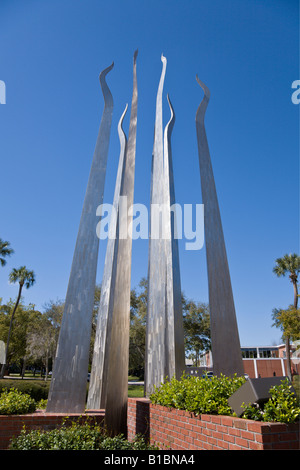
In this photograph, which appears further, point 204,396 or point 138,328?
point 138,328

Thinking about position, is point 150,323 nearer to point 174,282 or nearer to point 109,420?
point 174,282

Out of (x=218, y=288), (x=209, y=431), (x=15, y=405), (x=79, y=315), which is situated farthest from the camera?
(x=218, y=288)

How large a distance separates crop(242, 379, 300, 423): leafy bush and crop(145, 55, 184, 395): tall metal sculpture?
5.74m

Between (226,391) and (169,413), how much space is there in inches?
47.2

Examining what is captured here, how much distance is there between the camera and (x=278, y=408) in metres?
3.54

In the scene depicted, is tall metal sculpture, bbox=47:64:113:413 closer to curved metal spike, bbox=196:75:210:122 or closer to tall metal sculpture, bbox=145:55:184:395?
tall metal sculpture, bbox=145:55:184:395

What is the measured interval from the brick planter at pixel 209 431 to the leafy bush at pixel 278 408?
0.10m

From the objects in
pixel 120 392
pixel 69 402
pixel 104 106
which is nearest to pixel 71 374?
pixel 69 402

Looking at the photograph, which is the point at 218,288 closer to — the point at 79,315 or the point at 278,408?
the point at 79,315

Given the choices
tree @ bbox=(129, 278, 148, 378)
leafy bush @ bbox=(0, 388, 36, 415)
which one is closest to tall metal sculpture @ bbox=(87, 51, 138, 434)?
leafy bush @ bbox=(0, 388, 36, 415)

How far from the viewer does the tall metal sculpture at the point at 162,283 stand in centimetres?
960

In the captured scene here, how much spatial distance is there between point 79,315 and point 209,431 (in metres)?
4.68

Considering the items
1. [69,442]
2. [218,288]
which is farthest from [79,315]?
[218,288]

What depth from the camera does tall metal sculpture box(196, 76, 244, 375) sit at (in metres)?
8.90
